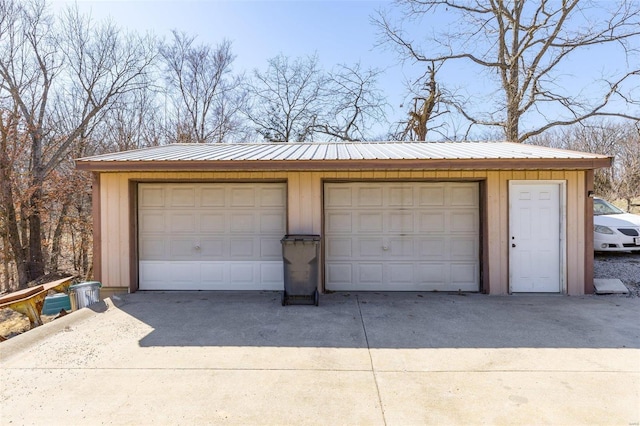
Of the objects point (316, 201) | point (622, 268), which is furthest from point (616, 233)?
point (316, 201)

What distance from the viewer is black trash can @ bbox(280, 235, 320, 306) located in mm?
5469

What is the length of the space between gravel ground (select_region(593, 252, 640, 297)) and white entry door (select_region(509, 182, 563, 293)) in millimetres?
1381

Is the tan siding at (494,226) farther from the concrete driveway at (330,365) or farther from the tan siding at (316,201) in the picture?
the tan siding at (316,201)

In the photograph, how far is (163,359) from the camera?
3598 millimetres

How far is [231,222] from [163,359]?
3.13 m

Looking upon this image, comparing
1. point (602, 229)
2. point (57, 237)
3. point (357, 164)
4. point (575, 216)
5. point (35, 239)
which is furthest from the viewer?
point (57, 237)

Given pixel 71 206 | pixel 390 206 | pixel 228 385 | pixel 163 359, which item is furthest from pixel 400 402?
pixel 71 206

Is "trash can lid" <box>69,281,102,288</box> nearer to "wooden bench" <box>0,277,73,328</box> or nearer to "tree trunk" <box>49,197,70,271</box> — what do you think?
"wooden bench" <box>0,277,73,328</box>

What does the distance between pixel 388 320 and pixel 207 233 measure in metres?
3.69

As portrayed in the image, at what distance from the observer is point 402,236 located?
6.33 meters

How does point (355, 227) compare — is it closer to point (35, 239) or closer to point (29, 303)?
point (29, 303)

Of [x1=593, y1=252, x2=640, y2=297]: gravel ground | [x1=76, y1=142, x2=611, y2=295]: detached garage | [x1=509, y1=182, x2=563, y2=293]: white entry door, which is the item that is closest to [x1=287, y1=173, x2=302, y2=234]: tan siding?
[x1=76, y1=142, x2=611, y2=295]: detached garage

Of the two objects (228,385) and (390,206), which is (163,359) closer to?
(228,385)

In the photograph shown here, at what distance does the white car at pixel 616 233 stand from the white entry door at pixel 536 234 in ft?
8.09
